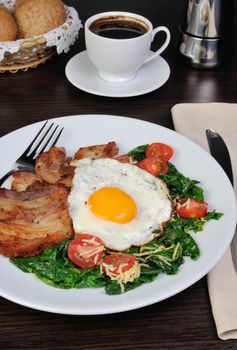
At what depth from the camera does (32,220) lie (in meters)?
1.62

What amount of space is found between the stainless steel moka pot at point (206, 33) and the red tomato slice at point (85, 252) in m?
1.48

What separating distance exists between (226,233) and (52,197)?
1.82 feet

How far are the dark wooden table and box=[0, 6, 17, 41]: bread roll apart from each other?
0.64 feet

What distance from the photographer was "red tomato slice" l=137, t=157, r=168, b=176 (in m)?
1.88

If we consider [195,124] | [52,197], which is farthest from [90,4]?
[52,197]

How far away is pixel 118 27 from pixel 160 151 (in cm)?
88

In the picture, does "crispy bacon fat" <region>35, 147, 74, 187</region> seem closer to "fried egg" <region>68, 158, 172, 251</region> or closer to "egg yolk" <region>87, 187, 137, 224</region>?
"fried egg" <region>68, 158, 172, 251</region>

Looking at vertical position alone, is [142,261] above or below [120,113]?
above

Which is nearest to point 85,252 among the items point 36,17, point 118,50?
point 118,50

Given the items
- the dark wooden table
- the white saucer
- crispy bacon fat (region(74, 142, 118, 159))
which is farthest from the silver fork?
the white saucer

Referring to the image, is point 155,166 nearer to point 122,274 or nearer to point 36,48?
point 122,274

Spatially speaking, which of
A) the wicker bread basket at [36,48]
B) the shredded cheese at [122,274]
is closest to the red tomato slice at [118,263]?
the shredded cheese at [122,274]

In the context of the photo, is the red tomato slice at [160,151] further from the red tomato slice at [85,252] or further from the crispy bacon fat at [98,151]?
the red tomato slice at [85,252]

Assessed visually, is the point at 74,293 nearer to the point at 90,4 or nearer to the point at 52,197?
the point at 52,197
